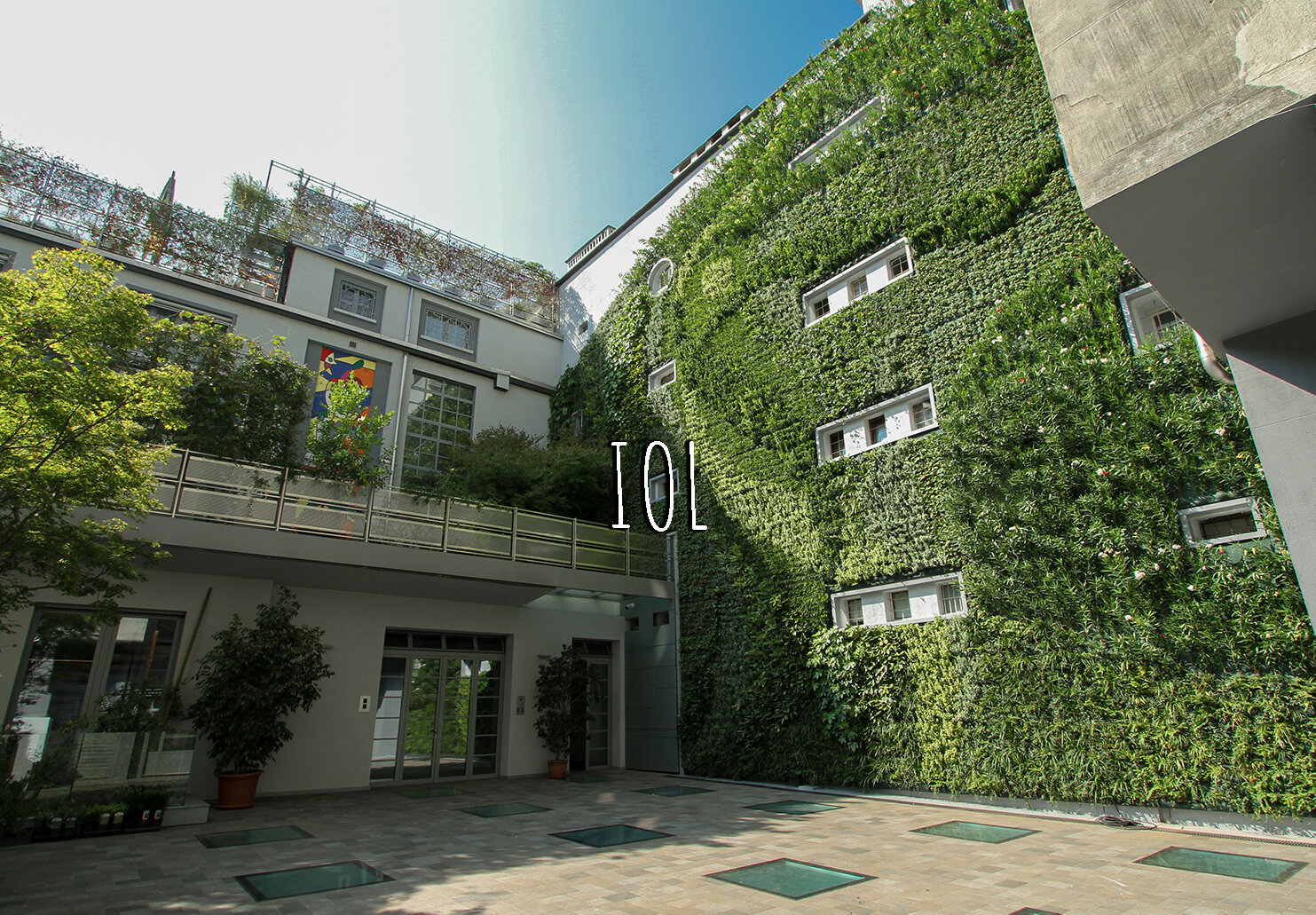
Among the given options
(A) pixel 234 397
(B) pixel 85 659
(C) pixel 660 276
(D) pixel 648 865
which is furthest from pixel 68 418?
(C) pixel 660 276

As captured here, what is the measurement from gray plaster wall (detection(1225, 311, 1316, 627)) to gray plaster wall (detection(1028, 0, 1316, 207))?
1702 millimetres

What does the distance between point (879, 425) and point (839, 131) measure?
6.11 meters

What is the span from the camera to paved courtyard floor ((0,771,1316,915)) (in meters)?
4.57

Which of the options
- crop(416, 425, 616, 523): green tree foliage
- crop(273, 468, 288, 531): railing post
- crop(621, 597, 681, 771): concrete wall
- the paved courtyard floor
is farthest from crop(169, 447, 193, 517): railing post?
crop(621, 597, 681, 771): concrete wall

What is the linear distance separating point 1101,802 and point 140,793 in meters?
10.6

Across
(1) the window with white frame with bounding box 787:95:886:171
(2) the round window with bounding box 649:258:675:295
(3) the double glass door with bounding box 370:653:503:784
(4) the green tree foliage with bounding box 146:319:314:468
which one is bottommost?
(3) the double glass door with bounding box 370:653:503:784

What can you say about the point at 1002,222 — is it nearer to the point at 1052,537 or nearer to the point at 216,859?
the point at 1052,537

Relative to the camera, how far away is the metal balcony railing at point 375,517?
30.8 ft

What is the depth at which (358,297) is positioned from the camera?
57.5 ft

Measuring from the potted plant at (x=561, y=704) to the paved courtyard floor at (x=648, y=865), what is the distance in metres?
3.99

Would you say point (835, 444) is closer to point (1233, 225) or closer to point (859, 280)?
point (859, 280)

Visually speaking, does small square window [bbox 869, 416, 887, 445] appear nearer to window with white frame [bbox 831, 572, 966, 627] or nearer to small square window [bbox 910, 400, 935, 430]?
small square window [bbox 910, 400, 935, 430]

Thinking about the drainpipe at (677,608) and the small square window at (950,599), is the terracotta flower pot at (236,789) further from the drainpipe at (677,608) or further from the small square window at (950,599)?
the small square window at (950,599)

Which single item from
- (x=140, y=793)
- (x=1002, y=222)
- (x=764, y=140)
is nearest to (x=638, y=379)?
(x=764, y=140)
